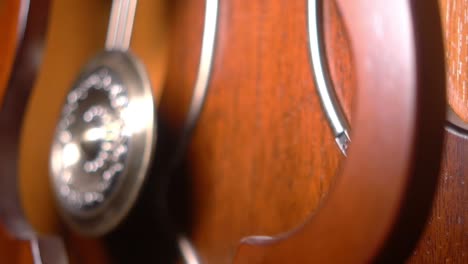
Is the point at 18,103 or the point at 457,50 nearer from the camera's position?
the point at 457,50

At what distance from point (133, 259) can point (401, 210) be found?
0.23 m

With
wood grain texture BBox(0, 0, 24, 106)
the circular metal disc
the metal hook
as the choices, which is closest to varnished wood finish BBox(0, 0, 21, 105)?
wood grain texture BBox(0, 0, 24, 106)

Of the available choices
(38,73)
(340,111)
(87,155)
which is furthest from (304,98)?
(38,73)

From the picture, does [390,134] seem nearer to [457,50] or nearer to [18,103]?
[457,50]

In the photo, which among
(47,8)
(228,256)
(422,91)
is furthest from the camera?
(47,8)

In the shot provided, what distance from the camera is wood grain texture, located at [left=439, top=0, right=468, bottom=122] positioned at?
298 millimetres

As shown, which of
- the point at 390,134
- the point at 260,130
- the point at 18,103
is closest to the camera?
the point at 390,134

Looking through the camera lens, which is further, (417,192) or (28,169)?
(28,169)

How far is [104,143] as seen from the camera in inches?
12.7

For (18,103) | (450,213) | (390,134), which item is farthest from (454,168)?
(18,103)

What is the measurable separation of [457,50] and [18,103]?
352 millimetres

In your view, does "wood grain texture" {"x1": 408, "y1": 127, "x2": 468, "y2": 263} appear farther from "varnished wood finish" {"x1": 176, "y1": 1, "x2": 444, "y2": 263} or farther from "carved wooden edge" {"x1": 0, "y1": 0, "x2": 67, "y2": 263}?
"carved wooden edge" {"x1": 0, "y1": 0, "x2": 67, "y2": 263}

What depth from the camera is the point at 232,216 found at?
0.30m

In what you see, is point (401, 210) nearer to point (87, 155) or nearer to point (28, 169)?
point (87, 155)
